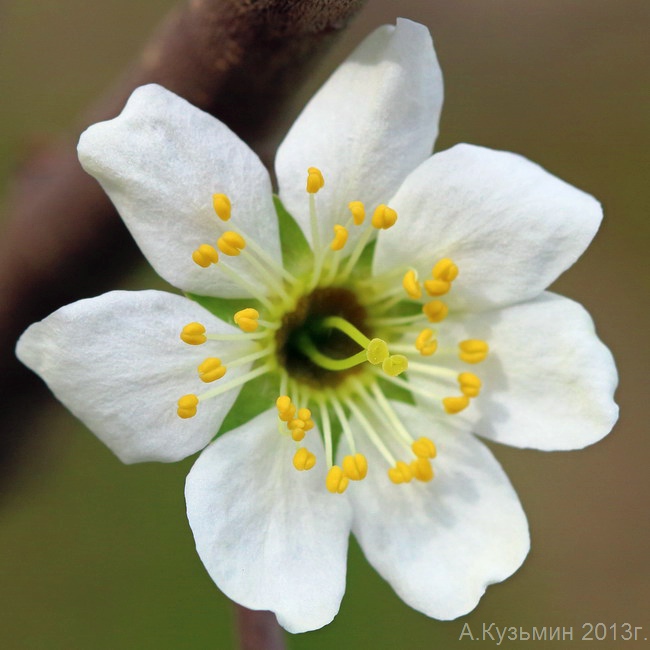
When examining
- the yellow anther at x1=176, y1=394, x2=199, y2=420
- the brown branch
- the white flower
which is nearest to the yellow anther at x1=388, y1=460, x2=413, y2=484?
the white flower

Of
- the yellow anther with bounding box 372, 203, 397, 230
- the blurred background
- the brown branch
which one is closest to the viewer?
the brown branch

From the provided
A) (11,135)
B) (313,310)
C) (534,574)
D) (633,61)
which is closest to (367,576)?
(534,574)

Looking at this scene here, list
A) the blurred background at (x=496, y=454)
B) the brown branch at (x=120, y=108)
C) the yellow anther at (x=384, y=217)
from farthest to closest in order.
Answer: the blurred background at (x=496, y=454), the yellow anther at (x=384, y=217), the brown branch at (x=120, y=108)

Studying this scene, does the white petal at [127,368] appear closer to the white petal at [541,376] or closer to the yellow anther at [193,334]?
the yellow anther at [193,334]

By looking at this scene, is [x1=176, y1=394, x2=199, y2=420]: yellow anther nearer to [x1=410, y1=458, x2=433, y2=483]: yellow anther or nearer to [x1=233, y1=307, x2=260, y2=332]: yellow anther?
[x1=233, y1=307, x2=260, y2=332]: yellow anther

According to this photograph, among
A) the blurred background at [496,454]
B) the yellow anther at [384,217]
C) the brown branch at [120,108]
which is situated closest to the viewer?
the brown branch at [120,108]

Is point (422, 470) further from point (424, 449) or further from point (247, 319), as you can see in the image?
point (247, 319)

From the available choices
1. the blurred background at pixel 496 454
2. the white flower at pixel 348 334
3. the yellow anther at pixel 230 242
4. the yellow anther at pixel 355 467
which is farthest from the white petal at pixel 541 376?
the blurred background at pixel 496 454

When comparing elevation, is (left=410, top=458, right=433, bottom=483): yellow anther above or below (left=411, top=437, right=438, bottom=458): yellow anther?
below
